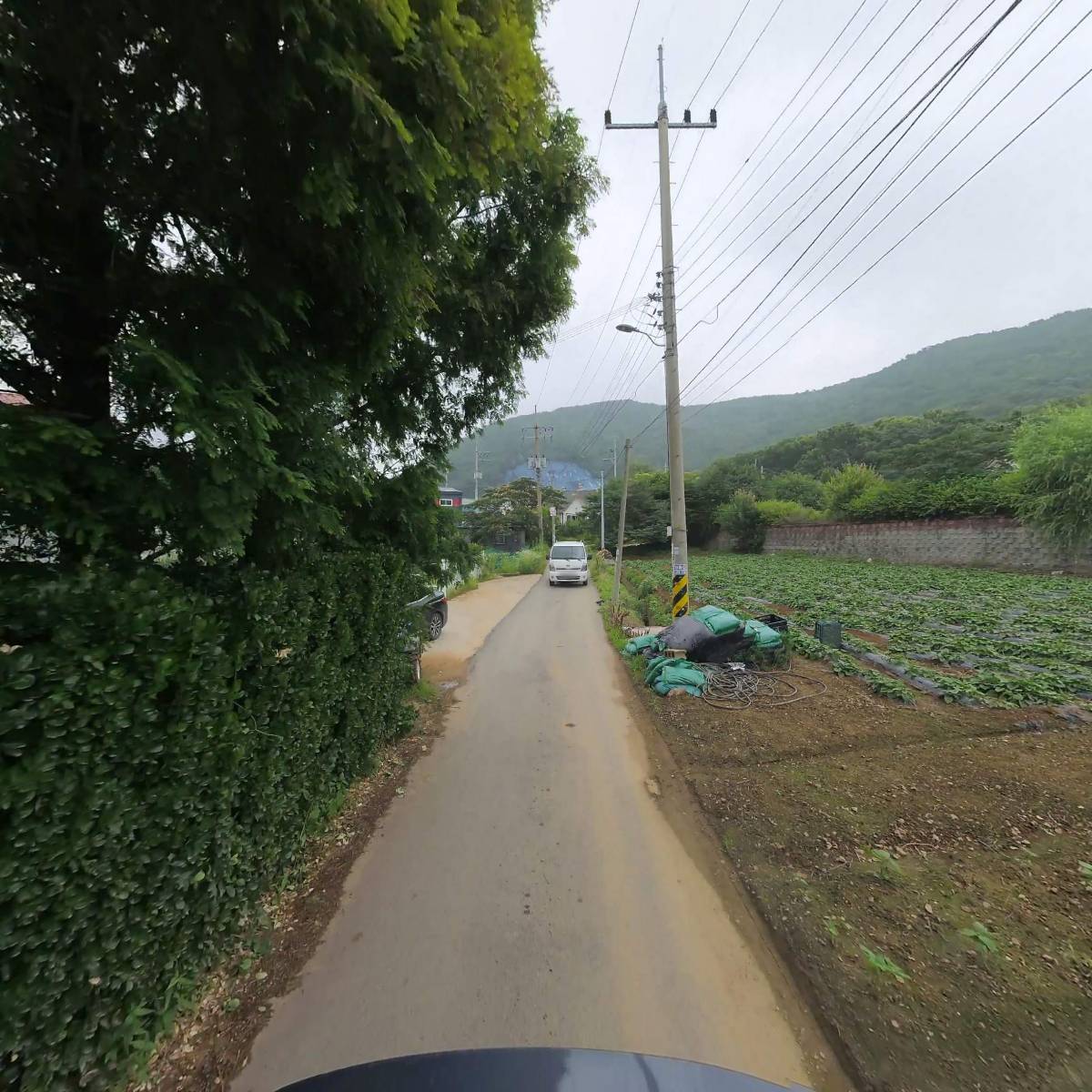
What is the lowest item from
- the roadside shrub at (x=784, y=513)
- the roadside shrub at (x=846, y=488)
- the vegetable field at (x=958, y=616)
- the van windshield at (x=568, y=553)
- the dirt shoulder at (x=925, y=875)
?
the vegetable field at (x=958, y=616)

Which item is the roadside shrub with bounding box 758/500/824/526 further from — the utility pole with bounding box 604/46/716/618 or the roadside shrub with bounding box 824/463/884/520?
the utility pole with bounding box 604/46/716/618

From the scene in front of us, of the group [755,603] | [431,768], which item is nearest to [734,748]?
[431,768]

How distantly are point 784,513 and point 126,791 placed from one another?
3341cm

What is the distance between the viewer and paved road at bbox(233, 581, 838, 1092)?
198 cm

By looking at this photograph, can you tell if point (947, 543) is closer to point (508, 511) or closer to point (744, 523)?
point (744, 523)

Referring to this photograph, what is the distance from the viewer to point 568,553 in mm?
19453

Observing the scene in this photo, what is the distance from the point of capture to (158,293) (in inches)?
84.3

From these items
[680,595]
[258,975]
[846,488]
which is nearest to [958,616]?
[680,595]

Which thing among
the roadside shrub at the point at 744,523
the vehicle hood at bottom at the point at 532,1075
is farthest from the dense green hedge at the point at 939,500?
the vehicle hood at bottom at the point at 532,1075

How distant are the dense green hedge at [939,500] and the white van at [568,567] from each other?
13812mm

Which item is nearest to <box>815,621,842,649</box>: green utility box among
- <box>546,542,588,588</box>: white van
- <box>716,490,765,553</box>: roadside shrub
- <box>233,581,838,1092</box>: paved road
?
<box>233,581,838,1092</box>: paved road

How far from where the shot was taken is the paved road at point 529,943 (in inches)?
77.9

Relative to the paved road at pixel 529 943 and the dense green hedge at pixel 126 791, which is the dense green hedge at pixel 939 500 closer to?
the paved road at pixel 529 943

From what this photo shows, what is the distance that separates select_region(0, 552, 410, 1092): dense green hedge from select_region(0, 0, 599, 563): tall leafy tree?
12.0 inches
